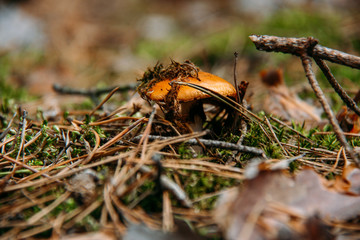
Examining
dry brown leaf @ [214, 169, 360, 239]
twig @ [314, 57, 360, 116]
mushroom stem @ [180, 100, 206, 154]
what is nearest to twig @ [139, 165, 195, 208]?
dry brown leaf @ [214, 169, 360, 239]

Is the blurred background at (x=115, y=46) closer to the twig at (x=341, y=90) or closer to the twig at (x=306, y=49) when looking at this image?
the twig at (x=341, y=90)

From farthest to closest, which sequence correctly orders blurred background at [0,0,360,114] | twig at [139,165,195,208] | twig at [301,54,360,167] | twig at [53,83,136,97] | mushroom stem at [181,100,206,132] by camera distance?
blurred background at [0,0,360,114], twig at [53,83,136,97], mushroom stem at [181,100,206,132], twig at [301,54,360,167], twig at [139,165,195,208]

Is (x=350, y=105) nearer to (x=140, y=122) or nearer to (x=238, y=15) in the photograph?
(x=140, y=122)

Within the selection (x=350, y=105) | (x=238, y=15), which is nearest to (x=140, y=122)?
(x=350, y=105)

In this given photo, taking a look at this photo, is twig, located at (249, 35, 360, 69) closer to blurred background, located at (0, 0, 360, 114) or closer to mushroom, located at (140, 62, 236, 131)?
mushroom, located at (140, 62, 236, 131)

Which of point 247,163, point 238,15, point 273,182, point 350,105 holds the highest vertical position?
point 238,15

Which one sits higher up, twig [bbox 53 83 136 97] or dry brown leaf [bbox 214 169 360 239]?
twig [bbox 53 83 136 97]

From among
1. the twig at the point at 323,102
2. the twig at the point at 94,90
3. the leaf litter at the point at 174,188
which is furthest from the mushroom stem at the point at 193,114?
the twig at the point at 94,90

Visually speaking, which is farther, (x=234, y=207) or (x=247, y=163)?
(x=247, y=163)
